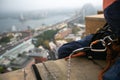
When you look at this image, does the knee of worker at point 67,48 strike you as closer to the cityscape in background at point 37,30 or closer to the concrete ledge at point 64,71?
the concrete ledge at point 64,71

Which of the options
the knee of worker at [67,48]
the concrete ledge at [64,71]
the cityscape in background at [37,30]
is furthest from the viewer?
the cityscape in background at [37,30]

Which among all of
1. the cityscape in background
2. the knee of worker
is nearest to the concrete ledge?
the knee of worker

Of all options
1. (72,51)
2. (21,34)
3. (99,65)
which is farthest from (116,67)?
(21,34)

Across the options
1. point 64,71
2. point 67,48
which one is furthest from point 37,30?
point 64,71

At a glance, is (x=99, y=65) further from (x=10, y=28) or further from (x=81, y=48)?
(x=10, y=28)

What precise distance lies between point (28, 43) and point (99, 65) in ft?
9.29

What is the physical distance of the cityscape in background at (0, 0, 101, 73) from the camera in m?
2.89

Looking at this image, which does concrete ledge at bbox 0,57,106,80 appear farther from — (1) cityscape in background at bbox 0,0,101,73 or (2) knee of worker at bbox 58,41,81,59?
(1) cityscape in background at bbox 0,0,101,73

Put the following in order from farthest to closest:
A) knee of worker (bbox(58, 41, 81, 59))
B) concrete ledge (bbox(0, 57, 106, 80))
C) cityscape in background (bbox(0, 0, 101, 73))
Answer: cityscape in background (bbox(0, 0, 101, 73))
knee of worker (bbox(58, 41, 81, 59))
concrete ledge (bbox(0, 57, 106, 80))

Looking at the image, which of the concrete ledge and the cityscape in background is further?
the cityscape in background

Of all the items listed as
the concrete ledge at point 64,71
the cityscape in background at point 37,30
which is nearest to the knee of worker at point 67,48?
the concrete ledge at point 64,71

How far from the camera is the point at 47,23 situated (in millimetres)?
4516

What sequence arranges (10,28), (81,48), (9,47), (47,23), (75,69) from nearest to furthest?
(75,69)
(81,48)
(9,47)
(10,28)
(47,23)

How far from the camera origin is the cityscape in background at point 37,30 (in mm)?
2893
